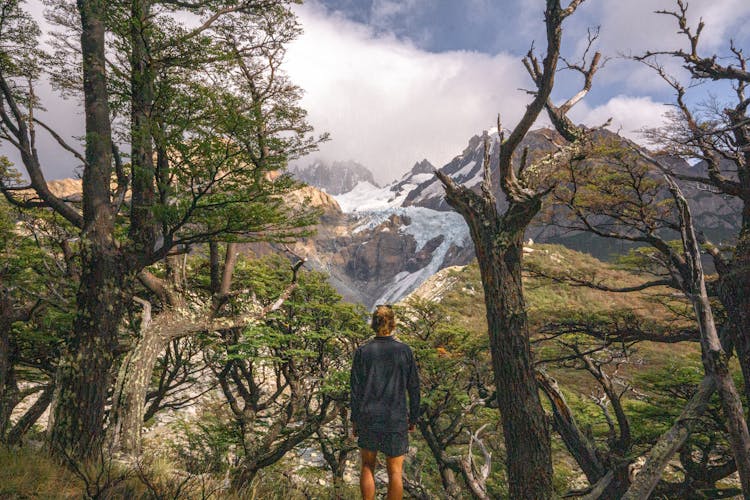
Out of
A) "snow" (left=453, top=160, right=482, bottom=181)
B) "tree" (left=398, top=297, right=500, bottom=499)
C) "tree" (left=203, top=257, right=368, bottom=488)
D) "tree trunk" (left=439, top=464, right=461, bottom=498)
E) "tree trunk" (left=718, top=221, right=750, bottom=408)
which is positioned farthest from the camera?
"snow" (left=453, top=160, right=482, bottom=181)

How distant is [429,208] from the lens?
517 ft

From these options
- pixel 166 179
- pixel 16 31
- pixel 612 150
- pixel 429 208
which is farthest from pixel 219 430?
pixel 429 208

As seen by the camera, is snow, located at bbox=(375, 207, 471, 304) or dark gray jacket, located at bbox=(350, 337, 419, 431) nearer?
dark gray jacket, located at bbox=(350, 337, 419, 431)

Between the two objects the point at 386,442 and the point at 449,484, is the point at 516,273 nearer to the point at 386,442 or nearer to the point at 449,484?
the point at 386,442

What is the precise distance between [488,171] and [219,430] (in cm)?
958

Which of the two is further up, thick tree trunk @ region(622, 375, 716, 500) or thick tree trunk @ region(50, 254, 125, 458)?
thick tree trunk @ region(50, 254, 125, 458)

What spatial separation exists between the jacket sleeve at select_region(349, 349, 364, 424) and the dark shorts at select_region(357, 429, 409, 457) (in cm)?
20

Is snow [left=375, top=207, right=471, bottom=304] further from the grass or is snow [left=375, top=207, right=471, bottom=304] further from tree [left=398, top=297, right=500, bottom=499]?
the grass

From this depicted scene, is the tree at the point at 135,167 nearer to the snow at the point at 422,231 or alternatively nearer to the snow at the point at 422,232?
the snow at the point at 422,231

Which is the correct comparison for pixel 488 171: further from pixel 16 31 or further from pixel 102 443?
pixel 16 31

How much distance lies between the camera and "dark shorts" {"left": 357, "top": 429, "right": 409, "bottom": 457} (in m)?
3.47

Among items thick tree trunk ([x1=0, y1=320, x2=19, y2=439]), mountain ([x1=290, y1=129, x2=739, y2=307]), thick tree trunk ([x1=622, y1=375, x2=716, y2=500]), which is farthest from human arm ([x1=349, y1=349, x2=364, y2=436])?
mountain ([x1=290, y1=129, x2=739, y2=307])

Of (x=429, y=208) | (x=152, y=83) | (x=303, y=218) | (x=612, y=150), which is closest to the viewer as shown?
(x=152, y=83)

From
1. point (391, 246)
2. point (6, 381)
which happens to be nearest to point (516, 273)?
point (6, 381)
